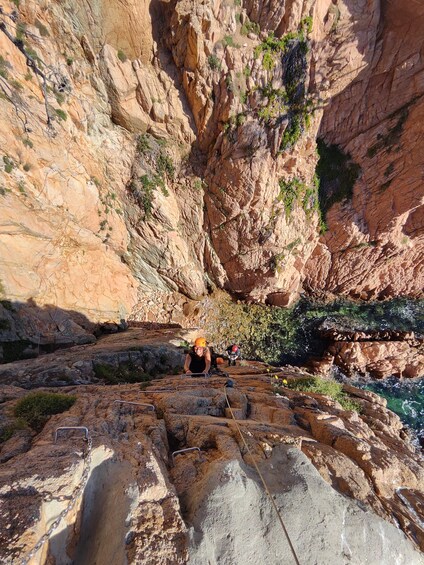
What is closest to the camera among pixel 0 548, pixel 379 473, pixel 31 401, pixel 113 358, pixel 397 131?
pixel 0 548

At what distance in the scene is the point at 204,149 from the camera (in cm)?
1477

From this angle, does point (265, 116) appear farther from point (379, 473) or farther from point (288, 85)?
point (379, 473)

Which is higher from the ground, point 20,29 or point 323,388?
point 20,29

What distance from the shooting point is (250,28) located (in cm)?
1255

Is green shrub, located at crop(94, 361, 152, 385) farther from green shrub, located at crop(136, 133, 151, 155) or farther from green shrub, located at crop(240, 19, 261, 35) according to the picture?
green shrub, located at crop(240, 19, 261, 35)

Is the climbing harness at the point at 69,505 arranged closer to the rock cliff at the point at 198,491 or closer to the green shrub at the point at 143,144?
the rock cliff at the point at 198,491

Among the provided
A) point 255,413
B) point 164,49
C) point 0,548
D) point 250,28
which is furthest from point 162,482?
point 250,28

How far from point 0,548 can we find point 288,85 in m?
18.1

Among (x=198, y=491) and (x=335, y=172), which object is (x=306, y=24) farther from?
(x=198, y=491)

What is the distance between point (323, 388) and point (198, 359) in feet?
16.1

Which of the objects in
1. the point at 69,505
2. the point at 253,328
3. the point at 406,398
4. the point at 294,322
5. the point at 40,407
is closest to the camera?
the point at 69,505

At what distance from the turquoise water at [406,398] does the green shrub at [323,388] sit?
316 inches

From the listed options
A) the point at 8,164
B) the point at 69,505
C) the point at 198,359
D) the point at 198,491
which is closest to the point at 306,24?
the point at 8,164

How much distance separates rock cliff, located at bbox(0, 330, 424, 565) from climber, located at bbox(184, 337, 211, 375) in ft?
10.2
